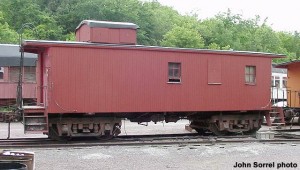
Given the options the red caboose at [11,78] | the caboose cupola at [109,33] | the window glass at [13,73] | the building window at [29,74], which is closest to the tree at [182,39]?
the building window at [29,74]

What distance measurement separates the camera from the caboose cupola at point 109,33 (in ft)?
48.4

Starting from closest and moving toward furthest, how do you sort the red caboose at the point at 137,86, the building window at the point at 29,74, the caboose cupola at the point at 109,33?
the red caboose at the point at 137,86 < the caboose cupola at the point at 109,33 < the building window at the point at 29,74

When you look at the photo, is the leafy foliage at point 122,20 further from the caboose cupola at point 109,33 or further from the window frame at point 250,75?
the caboose cupola at point 109,33

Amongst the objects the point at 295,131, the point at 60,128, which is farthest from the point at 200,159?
the point at 295,131

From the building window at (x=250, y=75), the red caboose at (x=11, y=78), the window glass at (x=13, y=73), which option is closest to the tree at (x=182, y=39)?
A: the red caboose at (x=11, y=78)

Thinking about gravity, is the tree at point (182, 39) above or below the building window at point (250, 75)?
above

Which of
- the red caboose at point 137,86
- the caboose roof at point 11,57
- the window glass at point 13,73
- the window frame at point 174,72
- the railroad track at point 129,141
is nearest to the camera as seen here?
the railroad track at point 129,141

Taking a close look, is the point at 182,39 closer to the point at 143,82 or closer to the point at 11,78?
the point at 11,78

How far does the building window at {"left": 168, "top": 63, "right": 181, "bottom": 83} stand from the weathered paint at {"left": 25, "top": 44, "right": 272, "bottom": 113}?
0.14 meters

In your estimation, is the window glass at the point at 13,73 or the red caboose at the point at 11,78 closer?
the red caboose at the point at 11,78

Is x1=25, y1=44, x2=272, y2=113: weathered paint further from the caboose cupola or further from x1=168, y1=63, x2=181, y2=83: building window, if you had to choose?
the caboose cupola

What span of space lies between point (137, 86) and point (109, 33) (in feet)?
6.88

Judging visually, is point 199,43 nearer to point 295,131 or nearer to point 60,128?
point 295,131

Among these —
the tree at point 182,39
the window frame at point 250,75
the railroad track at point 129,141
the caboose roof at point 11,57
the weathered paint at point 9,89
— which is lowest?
the railroad track at point 129,141
